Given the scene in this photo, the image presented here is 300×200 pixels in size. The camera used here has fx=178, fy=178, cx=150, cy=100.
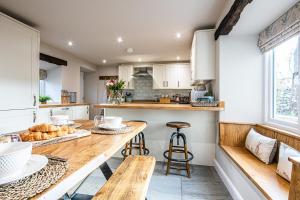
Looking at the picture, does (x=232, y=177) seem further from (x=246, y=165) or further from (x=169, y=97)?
(x=169, y=97)

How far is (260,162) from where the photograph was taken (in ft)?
6.15

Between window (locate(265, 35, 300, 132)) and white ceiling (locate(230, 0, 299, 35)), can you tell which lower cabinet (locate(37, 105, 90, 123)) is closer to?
white ceiling (locate(230, 0, 299, 35))

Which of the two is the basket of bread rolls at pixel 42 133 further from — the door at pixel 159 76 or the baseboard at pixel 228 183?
the door at pixel 159 76

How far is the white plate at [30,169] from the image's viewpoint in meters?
0.51

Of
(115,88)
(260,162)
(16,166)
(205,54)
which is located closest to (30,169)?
(16,166)

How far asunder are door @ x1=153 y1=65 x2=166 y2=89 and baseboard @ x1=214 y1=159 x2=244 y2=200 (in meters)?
3.57

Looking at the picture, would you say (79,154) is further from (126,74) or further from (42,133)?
(126,74)

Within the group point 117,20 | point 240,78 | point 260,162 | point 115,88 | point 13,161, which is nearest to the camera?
point 13,161

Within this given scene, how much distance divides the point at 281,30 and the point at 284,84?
619mm

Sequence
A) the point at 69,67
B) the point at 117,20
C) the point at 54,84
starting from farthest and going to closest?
the point at 69,67, the point at 54,84, the point at 117,20

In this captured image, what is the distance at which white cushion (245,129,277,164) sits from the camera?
1841 millimetres

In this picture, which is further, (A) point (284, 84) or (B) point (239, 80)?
(B) point (239, 80)

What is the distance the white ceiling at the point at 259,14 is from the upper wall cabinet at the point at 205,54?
47 centimetres

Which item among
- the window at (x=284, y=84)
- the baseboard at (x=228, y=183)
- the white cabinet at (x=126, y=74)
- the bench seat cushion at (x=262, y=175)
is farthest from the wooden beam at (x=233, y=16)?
the white cabinet at (x=126, y=74)
